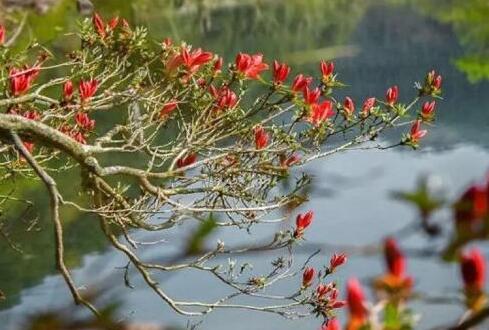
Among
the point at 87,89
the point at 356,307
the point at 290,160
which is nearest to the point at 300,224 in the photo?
the point at 290,160

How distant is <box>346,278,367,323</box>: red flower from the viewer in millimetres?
683

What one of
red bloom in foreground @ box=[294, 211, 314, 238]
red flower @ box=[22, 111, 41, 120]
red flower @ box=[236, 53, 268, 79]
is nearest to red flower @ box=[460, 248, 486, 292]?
red flower @ box=[236, 53, 268, 79]

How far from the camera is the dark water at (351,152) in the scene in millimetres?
976

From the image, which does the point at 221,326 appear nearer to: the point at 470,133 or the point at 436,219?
the point at 436,219

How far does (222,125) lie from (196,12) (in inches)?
1098

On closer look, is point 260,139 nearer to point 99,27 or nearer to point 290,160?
point 290,160

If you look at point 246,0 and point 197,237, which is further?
point 246,0

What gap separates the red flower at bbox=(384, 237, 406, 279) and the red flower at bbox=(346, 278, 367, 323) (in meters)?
0.05

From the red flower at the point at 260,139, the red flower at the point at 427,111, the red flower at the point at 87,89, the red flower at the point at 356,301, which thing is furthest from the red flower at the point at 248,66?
the red flower at the point at 356,301

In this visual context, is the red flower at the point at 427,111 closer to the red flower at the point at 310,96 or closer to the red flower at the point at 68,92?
the red flower at the point at 310,96

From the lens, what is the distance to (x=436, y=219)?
1.88 feet

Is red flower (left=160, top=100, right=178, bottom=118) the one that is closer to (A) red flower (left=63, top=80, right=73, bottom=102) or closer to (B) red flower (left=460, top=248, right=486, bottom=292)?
(A) red flower (left=63, top=80, right=73, bottom=102)

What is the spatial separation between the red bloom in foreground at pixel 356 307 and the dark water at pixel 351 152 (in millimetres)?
35

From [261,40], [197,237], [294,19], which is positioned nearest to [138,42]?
[197,237]
